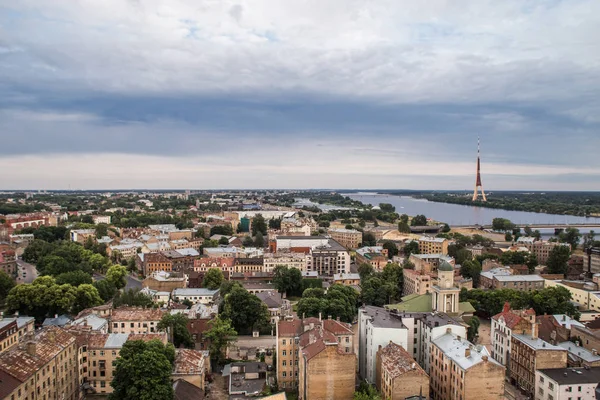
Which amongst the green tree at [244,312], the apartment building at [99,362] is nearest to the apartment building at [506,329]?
the green tree at [244,312]

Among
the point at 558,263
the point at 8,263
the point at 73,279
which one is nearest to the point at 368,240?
the point at 558,263

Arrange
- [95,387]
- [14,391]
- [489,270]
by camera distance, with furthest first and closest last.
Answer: [489,270]
[95,387]
[14,391]

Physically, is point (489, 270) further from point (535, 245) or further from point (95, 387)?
point (95, 387)

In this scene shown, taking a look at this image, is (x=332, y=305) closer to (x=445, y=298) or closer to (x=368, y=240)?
(x=445, y=298)

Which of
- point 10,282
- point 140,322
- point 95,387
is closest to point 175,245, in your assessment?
point 10,282

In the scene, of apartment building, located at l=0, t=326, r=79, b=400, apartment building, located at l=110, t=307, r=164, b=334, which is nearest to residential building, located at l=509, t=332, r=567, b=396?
apartment building, located at l=110, t=307, r=164, b=334

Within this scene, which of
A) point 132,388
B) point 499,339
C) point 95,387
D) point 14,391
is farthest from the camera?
point 499,339
